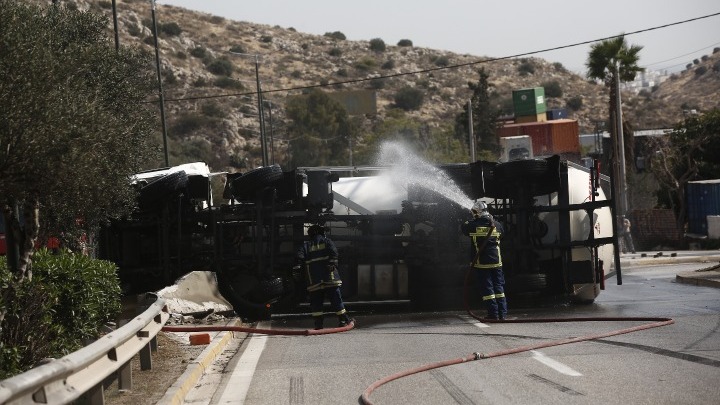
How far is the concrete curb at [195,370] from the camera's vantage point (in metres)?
10.0

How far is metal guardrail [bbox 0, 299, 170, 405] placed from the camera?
20.4 feet

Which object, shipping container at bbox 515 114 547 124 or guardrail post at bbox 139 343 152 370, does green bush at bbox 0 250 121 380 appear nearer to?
guardrail post at bbox 139 343 152 370

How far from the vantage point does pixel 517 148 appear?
48312 millimetres

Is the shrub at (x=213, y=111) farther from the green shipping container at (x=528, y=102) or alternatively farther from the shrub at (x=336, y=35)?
the shrub at (x=336, y=35)

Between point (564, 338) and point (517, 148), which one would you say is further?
point (517, 148)

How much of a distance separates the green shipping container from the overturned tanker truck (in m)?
42.7

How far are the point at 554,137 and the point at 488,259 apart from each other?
133 feet

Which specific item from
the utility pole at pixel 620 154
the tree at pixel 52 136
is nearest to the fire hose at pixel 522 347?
the tree at pixel 52 136

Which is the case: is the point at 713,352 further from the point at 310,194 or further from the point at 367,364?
the point at 310,194

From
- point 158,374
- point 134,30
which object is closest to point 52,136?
point 158,374

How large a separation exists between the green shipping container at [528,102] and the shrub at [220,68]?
2125 inches

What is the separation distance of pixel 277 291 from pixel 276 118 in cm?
8564

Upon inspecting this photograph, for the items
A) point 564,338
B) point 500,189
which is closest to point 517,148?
point 500,189

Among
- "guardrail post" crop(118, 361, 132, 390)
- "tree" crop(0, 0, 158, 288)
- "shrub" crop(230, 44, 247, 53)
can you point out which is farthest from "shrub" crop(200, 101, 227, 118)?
"guardrail post" crop(118, 361, 132, 390)
